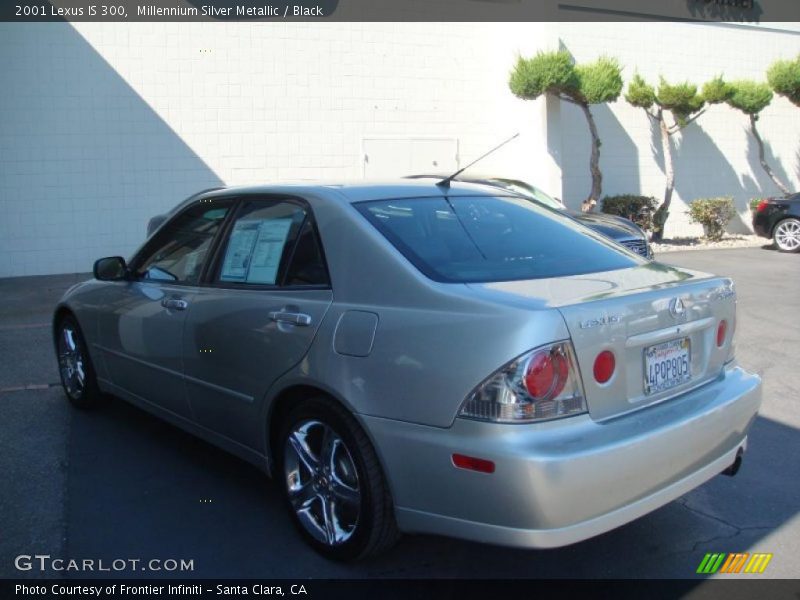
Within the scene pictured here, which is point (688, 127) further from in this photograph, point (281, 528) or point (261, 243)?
point (281, 528)

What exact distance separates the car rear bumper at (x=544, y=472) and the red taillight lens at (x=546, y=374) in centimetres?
12

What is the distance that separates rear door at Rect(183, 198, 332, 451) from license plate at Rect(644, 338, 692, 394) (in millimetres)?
1366

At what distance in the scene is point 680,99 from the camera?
1608 cm

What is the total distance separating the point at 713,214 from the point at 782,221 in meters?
2.07

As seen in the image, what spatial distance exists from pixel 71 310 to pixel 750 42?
18674 millimetres

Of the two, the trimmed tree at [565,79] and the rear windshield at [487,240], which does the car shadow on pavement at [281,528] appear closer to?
the rear windshield at [487,240]

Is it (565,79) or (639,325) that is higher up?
(565,79)

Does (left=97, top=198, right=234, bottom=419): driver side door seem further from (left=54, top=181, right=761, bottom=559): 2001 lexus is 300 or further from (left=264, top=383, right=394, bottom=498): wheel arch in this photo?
(left=264, top=383, right=394, bottom=498): wheel arch

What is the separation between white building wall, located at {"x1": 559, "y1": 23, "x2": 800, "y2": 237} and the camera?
56.2 feet

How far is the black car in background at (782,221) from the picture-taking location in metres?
15.5

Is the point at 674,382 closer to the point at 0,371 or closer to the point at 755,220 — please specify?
the point at 0,371

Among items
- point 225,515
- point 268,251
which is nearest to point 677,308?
point 268,251

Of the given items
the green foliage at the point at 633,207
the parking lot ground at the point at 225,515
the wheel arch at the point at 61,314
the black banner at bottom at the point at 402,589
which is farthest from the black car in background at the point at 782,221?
the wheel arch at the point at 61,314

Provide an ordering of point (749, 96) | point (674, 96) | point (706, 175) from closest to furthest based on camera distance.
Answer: point (674, 96) → point (749, 96) → point (706, 175)
